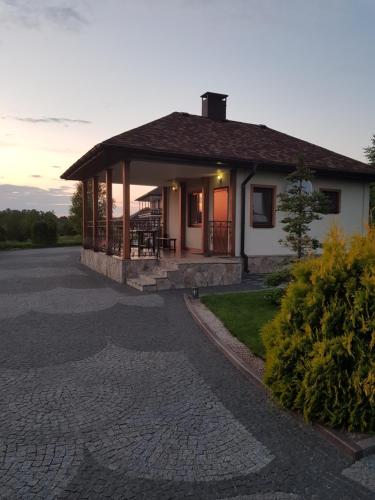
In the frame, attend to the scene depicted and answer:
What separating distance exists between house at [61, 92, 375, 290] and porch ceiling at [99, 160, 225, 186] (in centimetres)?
3

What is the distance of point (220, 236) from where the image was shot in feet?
39.8

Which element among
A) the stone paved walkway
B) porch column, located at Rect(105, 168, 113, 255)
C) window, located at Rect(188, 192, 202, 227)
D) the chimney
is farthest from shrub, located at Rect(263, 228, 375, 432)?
the chimney

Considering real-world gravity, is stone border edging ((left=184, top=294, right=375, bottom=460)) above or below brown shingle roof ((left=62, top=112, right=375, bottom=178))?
below

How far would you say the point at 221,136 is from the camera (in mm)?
12734

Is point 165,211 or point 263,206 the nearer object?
point 263,206

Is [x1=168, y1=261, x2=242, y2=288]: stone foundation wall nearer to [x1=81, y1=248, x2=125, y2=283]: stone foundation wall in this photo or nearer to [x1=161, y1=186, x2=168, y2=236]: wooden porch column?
[x1=81, y1=248, x2=125, y2=283]: stone foundation wall

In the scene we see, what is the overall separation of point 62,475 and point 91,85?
489 inches

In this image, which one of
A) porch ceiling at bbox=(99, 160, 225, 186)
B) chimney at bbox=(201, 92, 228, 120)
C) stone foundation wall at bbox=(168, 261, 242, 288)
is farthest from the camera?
chimney at bbox=(201, 92, 228, 120)

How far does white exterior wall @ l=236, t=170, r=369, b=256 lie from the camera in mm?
11734

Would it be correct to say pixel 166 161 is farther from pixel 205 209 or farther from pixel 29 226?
pixel 29 226

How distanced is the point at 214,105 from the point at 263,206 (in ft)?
17.8

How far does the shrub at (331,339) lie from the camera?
292 centimetres

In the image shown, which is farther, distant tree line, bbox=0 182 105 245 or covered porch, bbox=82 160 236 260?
distant tree line, bbox=0 182 105 245

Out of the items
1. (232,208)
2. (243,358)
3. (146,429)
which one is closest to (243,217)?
(232,208)
